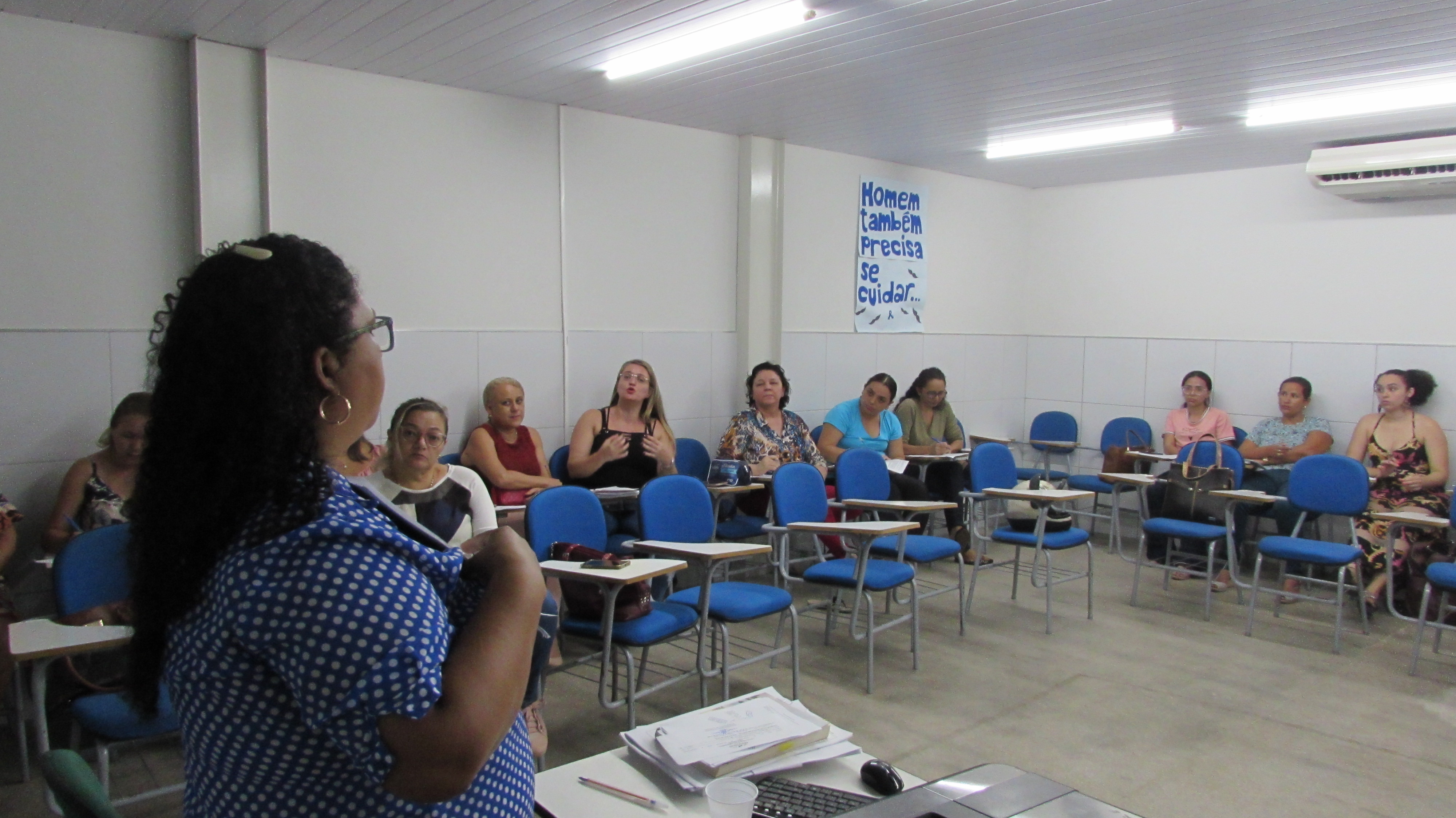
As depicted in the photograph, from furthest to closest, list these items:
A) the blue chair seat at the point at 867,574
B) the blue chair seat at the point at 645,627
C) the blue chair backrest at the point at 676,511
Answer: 1. the blue chair seat at the point at 867,574
2. the blue chair backrest at the point at 676,511
3. the blue chair seat at the point at 645,627

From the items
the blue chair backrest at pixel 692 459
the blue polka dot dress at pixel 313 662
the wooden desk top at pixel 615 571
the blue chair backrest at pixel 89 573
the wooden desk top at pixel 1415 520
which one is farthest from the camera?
the blue chair backrest at pixel 692 459

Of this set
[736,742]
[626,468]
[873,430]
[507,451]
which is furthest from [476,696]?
[873,430]

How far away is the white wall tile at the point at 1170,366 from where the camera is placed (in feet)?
24.1

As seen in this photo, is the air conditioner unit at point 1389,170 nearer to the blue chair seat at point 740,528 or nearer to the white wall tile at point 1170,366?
the white wall tile at point 1170,366

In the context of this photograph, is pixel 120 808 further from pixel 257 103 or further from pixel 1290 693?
pixel 1290 693

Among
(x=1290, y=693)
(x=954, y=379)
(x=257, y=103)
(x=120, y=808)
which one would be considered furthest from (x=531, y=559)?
(x=954, y=379)

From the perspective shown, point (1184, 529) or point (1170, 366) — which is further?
point (1170, 366)

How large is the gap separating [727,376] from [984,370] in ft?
9.35

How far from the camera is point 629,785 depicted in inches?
62.2

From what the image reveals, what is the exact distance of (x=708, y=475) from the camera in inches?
217

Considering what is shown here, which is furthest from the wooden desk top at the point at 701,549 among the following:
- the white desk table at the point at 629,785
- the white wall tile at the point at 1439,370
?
the white wall tile at the point at 1439,370

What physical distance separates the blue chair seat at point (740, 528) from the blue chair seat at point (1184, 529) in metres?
2.28

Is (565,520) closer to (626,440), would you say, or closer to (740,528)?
(626,440)

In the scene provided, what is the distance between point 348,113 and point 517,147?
917 mm
